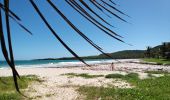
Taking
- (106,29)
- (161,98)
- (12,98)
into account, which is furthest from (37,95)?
(106,29)

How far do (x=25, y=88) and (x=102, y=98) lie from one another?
536 centimetres

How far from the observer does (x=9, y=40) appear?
0.72 meters

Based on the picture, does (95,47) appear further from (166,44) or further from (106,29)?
(166,44)

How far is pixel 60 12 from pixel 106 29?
12 centimetres

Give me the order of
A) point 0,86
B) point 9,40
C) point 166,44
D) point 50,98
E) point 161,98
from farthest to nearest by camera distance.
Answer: point 166,44 < point 0,86 < point 50,98 < point 161,98 < point 9,40

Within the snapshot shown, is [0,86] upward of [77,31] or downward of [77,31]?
downward

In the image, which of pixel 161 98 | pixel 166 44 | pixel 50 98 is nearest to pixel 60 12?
pixel 161 98

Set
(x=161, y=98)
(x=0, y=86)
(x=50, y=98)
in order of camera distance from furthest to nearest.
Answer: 1. (x=0, y=86)
2. (x=50, y=98)
3. (x=161, y=98)

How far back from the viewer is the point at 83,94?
15094mm

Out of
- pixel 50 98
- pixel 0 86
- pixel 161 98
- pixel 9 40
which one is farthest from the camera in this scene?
pixel 0 86

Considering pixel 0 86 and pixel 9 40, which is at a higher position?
pixel 9 40

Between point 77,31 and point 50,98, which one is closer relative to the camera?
point 77,31

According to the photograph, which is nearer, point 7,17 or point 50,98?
point 7,17

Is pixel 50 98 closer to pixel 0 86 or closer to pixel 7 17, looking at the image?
pixel 0 86
